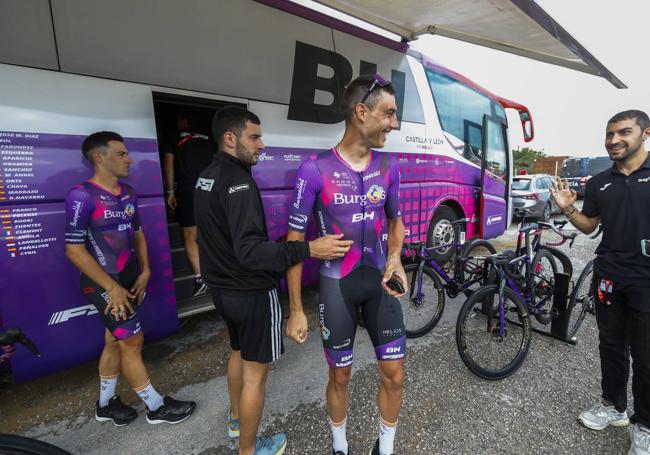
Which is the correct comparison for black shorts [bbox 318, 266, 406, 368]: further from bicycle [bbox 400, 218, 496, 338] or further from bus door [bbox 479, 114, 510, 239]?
bus door [bbox 479, 114, 510, 239]

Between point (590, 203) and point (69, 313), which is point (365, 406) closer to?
point (590, 203)

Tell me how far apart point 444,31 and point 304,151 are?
3.00 meters

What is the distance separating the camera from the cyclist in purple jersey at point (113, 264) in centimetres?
193

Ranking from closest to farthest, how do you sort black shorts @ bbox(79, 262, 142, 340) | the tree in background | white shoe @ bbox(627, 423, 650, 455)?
white shoe @ bbox(627, 423, 650, 455) → black shorts @ bbox(79, 262, 142, 340) → the tree in background

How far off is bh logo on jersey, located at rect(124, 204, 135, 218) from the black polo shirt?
3.18 m

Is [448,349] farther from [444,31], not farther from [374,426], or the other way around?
[444,31]

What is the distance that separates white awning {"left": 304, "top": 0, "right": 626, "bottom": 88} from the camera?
10.4ft

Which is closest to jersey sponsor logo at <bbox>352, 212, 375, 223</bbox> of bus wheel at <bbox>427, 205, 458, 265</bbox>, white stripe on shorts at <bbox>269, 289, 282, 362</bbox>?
white stripe on shorts at <bbox>269, 289, 282, 362</bbox>

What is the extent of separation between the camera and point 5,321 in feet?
6.92

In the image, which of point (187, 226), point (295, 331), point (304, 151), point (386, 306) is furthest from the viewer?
point (187, 226)

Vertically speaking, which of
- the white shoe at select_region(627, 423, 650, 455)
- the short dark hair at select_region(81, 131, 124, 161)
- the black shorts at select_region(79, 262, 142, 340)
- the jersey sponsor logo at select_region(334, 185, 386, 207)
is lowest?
the white shoe at select_region(627, 423, 650, 455)

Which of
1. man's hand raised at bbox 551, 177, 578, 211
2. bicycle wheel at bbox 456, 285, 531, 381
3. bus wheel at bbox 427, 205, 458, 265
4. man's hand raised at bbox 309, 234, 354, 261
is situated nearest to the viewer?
man's hand raised at bbox 309, 234, 354, 261

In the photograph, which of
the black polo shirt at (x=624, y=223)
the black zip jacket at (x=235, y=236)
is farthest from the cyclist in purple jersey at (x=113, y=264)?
the black polo shirt at (x=624, y=223)

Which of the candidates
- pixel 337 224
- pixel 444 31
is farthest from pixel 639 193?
pixel 444 31
